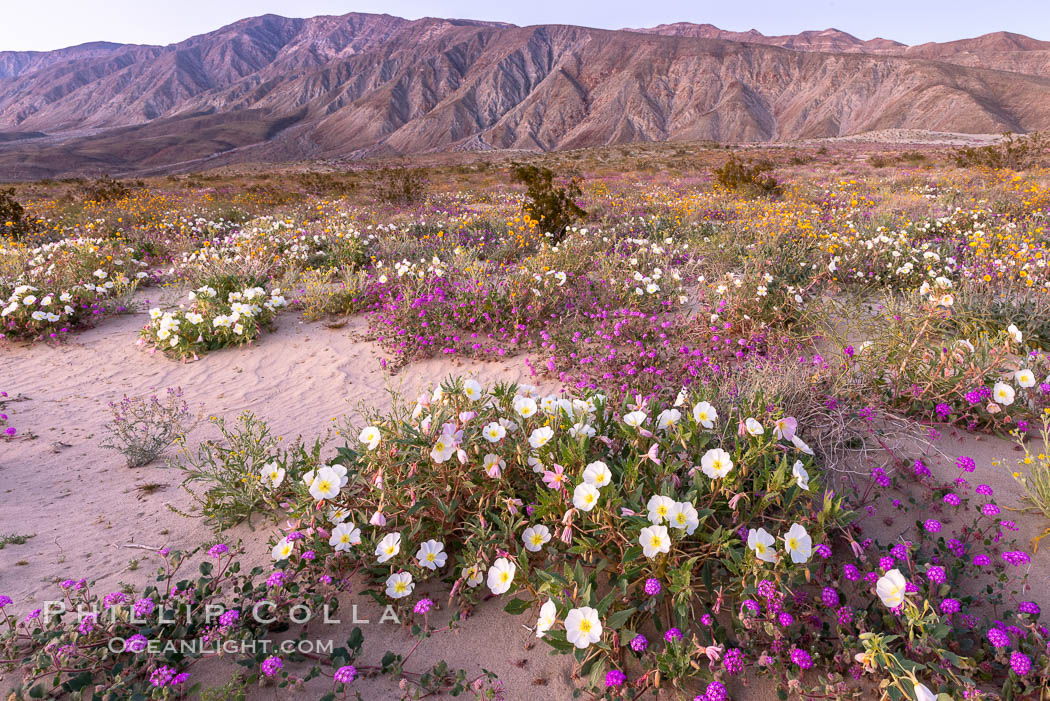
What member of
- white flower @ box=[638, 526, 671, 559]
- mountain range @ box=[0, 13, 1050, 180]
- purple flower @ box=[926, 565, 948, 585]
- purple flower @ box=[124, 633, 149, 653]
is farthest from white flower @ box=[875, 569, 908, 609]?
mountain range @ box=[0, 13, 1050, 180]

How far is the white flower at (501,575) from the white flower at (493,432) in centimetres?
55

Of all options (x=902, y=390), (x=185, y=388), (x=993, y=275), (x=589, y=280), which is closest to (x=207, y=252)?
(x=185, y=388)

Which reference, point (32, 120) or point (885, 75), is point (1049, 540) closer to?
point (885, 75)

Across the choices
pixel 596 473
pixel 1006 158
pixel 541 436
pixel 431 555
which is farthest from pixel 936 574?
pixel 1006 158

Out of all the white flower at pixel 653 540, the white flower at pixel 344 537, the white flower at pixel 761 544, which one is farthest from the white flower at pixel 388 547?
the white flower at pixel 761 544

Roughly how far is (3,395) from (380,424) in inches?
176

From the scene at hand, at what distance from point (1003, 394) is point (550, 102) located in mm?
112658

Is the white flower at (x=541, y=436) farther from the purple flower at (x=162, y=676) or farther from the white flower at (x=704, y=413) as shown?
the purple flower at (x=162, y=676)

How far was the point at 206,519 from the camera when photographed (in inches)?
119

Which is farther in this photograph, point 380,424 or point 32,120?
point 32,120

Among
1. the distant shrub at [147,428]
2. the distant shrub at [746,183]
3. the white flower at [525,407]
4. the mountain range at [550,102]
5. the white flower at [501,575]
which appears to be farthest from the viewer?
the mountain range at [550,102]

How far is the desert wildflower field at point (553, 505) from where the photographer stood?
1.93 m

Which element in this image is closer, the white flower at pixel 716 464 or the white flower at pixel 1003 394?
the white flower at pixel 716 464

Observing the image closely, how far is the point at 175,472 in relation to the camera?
3652mm
